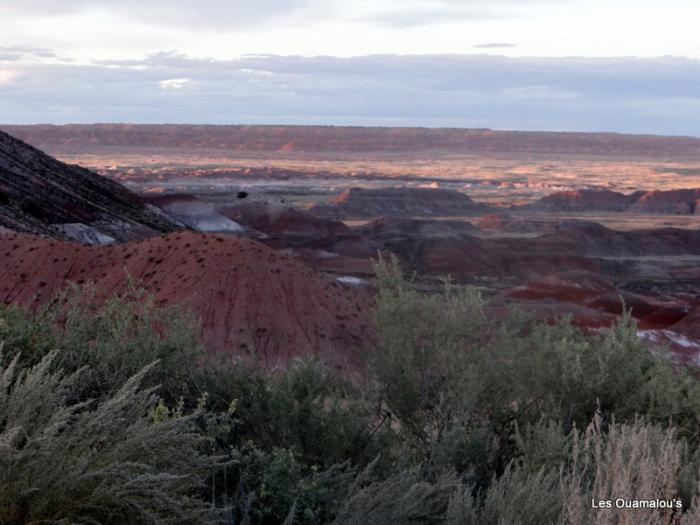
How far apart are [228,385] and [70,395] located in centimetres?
168

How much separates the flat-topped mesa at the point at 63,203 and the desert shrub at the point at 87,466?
3125 centimetres

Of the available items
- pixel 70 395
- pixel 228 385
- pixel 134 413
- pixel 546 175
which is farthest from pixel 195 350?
pixel 546 175

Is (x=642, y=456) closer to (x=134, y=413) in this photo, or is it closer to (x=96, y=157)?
(x=134, y=413)

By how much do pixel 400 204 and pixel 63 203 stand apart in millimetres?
50231

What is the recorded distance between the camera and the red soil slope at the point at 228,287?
18.8 meters

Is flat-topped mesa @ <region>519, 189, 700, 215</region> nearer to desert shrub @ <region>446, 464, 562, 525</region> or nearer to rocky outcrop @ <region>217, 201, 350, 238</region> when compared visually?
rocky outcrop @ <region>217, 201, 350, 238</region>

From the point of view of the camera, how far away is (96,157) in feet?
501

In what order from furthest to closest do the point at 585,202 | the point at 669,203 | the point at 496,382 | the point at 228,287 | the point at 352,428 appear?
the point at 585,202 < the point at 669,203 < the point at 228,287 < the point at 496,382 < the point at 352,428

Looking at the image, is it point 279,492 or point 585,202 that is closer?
point 279,492

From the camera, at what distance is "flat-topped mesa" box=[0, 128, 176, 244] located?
1485 inches

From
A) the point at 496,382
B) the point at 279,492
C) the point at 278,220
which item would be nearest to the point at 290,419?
the point at 279,492

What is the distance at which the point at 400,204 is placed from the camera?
88.4 meters

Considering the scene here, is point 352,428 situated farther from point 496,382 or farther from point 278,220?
point 278,220

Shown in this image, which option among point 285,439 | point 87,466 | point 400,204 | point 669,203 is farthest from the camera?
point 669,203
